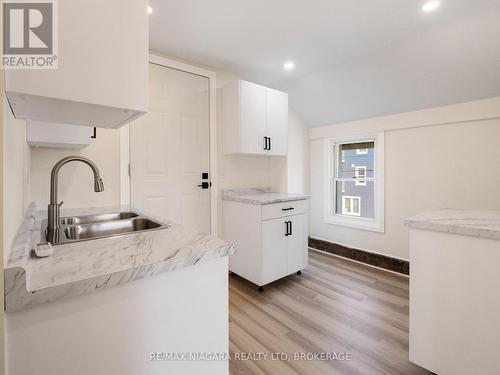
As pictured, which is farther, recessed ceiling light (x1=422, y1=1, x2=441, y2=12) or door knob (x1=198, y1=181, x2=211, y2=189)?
door knob (x1=198, y1=181, x2=211, y2=189)

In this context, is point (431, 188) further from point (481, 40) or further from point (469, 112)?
point (481, 40)

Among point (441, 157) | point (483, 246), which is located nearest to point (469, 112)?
point (441, 157)

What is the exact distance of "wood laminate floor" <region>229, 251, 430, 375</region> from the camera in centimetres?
154

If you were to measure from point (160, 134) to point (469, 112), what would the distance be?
3.05 metres

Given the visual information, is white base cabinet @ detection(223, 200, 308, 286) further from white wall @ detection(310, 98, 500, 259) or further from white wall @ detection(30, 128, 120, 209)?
white wall @ detection(30, 128, 120, 209)

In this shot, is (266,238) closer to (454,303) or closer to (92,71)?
(454,303)

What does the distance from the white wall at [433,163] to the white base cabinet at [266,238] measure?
1.08 m

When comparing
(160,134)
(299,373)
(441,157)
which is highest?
(160,134)

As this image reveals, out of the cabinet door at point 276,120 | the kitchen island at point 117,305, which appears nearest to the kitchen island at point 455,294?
the kitchen island at point 117,305

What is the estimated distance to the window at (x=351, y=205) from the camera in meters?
3.50

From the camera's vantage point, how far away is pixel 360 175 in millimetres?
3453

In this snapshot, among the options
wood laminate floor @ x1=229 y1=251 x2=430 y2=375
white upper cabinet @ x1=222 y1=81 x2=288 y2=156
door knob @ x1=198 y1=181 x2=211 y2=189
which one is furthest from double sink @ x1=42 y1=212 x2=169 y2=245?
white upper cabinet @ x1=222 y1=81 x2=288 y2=156

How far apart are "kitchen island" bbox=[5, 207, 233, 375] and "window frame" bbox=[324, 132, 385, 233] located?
9.05 feet

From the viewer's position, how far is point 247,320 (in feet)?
6.59
